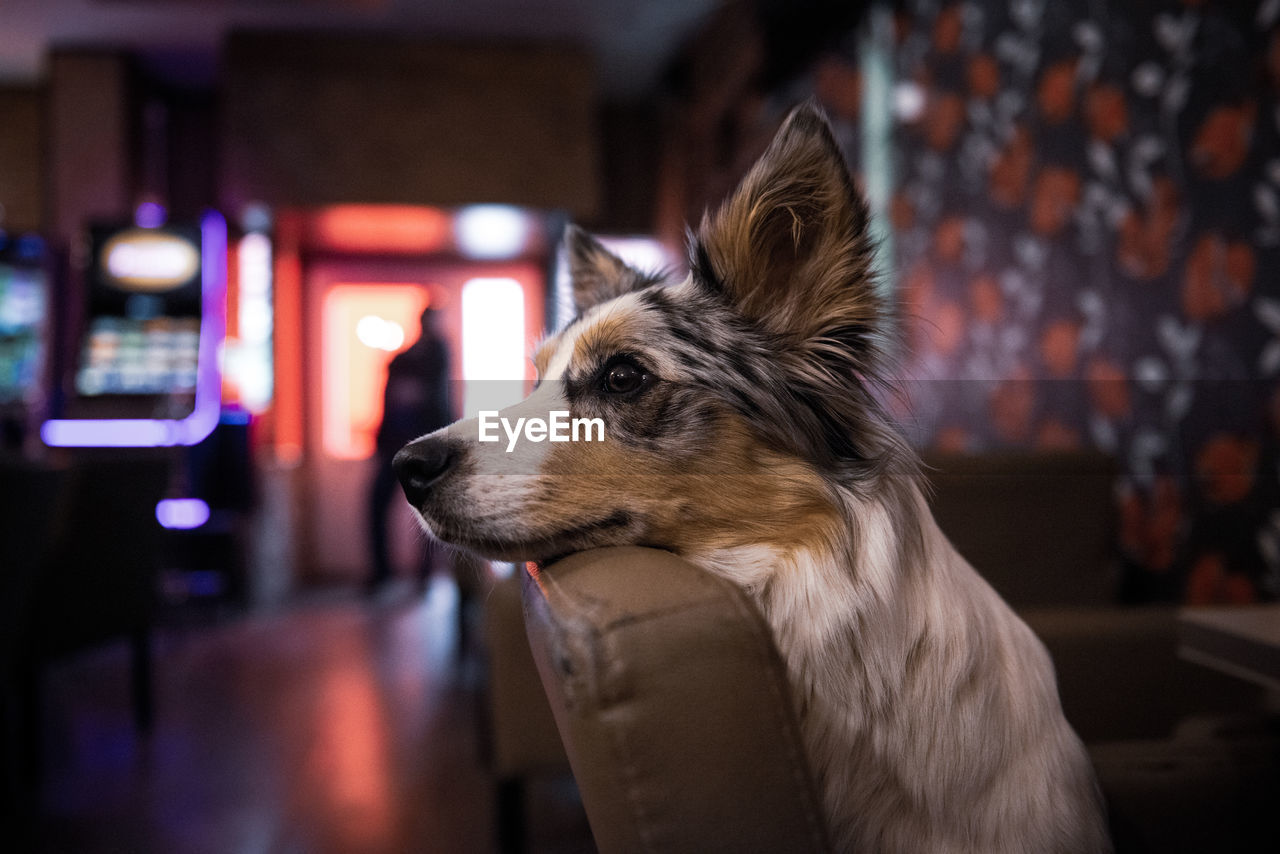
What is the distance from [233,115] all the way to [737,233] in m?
5.29

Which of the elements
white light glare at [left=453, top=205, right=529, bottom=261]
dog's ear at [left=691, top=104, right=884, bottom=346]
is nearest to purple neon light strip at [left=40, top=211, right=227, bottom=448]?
white light glare at [left=453, top=205, right=529, bottom=261]

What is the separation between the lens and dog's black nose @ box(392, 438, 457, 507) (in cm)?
81

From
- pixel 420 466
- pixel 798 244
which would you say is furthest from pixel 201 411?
pixel 798 244

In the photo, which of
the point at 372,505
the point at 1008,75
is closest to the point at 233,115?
the point at 372,505

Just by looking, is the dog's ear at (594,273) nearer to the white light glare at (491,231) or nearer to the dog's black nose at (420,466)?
the dog's black nose at (420,466)

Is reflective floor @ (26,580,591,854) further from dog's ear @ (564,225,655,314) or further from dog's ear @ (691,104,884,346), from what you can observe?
dog's ear @ (691,104,884,346)

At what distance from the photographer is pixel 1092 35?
2.40 m

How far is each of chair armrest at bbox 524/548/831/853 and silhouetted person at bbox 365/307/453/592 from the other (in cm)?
218

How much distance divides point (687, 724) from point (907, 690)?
31cm

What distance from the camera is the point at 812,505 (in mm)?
810

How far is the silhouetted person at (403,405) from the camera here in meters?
3.13

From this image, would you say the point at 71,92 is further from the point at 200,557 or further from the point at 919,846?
the point at 919,846

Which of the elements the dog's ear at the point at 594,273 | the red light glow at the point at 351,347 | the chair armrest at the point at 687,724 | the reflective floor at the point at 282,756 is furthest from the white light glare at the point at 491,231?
the chair armrest at the point at 687,724

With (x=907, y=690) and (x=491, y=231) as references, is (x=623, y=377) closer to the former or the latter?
(x=907, y=690)
